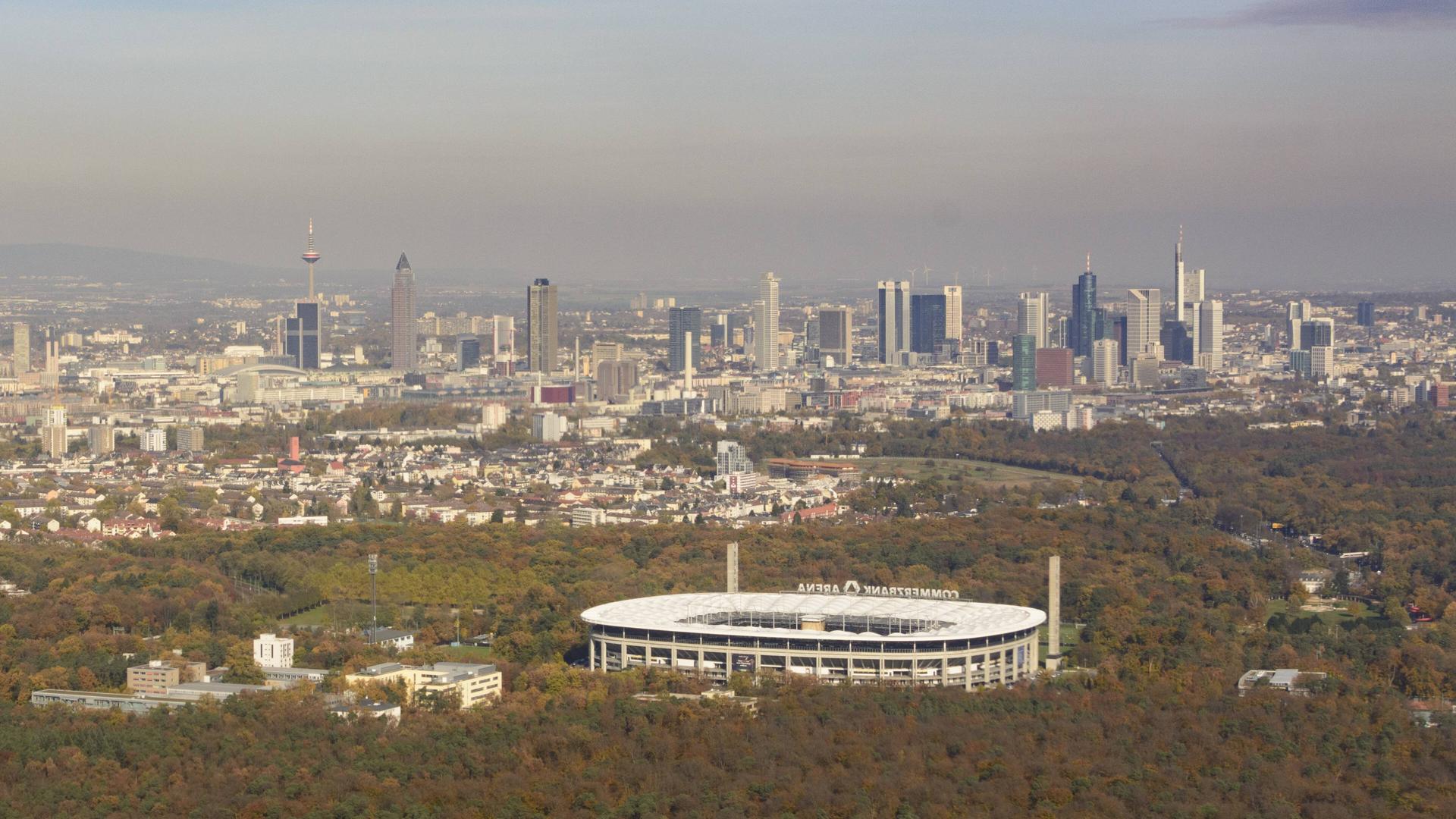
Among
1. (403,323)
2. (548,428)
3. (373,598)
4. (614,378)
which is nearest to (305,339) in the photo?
(403,323)

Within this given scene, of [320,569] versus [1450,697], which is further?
[320,569]

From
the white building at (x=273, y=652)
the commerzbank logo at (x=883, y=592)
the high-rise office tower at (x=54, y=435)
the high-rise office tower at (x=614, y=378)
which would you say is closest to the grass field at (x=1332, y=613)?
the commerzbank logo at (x=883, y=592)

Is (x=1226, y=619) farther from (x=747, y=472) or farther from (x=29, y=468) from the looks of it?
(x=29, y=468)

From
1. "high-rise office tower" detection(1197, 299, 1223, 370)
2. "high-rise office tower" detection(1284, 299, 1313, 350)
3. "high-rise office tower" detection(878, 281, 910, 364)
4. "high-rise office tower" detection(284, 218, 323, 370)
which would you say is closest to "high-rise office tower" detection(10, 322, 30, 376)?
"high-rise office tower" detection(284, 218, 323, 370)

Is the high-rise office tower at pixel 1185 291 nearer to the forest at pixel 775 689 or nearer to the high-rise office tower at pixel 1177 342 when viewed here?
the high-rise office tower at pixel 1177 342

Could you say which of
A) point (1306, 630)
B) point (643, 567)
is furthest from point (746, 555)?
point (1306, 630)

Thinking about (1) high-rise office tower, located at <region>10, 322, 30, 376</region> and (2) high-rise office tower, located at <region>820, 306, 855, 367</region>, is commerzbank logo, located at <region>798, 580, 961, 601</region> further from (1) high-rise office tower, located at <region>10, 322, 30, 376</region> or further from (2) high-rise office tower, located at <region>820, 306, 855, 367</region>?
(2) high-rise office tower, located at <region>820, 306, 855, 367</region>
